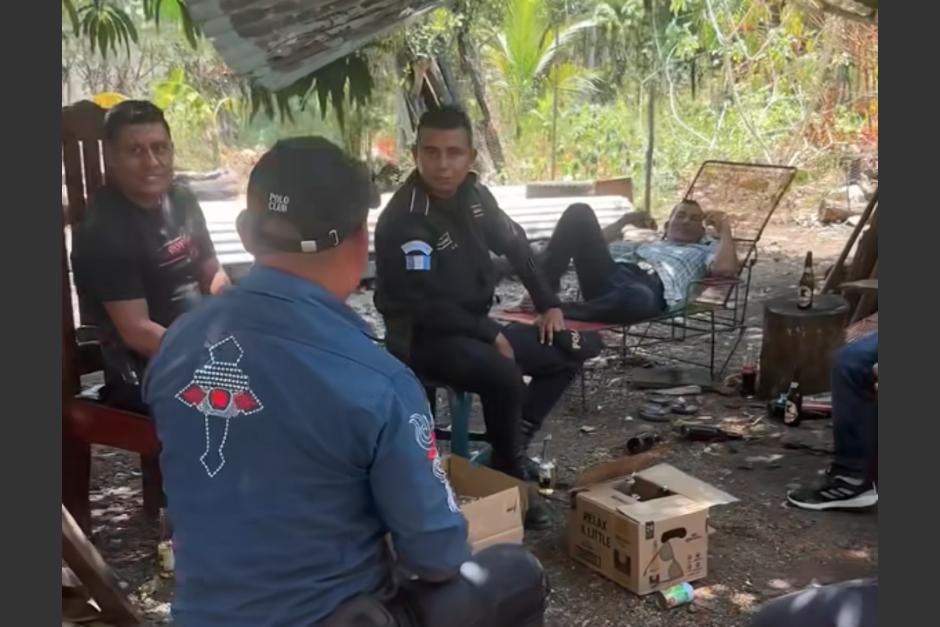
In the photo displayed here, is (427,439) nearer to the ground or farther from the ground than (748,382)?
farther from the ground

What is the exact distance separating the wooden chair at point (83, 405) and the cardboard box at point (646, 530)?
1.58 m

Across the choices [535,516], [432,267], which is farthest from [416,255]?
[535,516]

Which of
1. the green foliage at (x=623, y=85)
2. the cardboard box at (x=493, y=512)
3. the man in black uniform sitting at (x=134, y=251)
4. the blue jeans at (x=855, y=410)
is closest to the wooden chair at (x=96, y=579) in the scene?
the man in black uniform sitting at (x=134, y=251)

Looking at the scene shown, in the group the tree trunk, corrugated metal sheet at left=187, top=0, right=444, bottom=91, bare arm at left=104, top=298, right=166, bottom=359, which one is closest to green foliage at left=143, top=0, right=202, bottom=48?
corrugated metal sheet at left=187, top=0, right=444, bottom=91

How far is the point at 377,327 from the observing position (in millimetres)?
7090

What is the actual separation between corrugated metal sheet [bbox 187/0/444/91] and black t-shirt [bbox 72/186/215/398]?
126cm

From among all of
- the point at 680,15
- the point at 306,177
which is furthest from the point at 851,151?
the point at 306,177

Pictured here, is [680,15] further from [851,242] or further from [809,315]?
[809,315]

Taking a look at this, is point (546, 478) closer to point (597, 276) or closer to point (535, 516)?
point (535, 516)

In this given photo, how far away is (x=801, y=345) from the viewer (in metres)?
5.68

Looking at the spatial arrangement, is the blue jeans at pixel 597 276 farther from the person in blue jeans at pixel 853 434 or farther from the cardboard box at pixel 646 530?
the cardboard box at pixel 646 530

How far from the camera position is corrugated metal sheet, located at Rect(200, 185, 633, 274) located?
27.9ft

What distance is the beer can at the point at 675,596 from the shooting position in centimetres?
346

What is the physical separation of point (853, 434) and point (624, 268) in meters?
2.03
